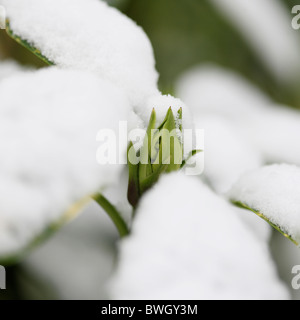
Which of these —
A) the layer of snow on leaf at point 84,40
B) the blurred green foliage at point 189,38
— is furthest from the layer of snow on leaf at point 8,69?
the blurred green foliage at point 189,38

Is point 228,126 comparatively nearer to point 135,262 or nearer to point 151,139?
point 151,139

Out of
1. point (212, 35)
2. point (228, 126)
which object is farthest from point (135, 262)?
point (212, 35)

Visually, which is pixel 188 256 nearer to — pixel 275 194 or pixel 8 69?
pixel 275 194

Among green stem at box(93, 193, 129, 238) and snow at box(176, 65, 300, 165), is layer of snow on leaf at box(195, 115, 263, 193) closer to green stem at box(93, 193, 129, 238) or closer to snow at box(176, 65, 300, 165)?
snow at box(176, 65, 300, 165)

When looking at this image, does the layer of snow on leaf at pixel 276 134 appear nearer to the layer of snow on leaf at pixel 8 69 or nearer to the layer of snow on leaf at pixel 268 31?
the layer of snow on leaf at pixel 268 31

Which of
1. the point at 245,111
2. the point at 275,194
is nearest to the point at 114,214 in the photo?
the point at 275,194

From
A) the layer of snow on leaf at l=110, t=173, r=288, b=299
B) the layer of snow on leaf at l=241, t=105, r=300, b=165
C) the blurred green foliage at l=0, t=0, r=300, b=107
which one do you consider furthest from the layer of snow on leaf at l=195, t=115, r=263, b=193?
the blurred green foliage at l=0, t=0, r=300, b=107
